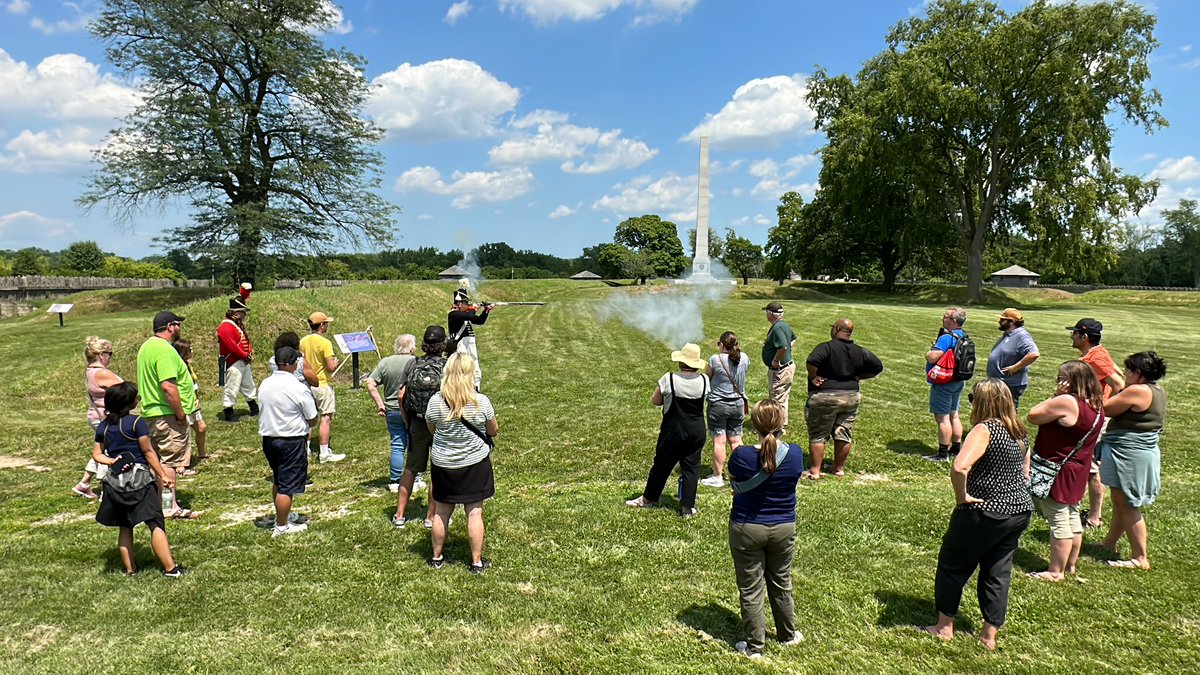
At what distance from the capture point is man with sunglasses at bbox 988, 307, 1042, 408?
25.4ft

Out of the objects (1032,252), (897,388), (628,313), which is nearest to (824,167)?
(1032,252)

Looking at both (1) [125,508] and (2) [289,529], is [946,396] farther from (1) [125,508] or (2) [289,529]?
(1) [125,508]

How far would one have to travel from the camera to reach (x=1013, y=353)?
790 cm

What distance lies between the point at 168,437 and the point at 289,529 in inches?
92.9

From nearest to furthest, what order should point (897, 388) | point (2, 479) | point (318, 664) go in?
1. point (318, 664)
2. point (2, 479)
3. point (897, 388)

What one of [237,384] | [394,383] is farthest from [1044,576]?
[237,384]

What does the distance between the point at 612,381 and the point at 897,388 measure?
645 centimetres

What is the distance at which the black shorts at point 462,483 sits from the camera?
502cm

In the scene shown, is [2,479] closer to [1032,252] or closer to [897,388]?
[897,388]

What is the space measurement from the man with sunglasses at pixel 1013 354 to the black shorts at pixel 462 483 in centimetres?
655

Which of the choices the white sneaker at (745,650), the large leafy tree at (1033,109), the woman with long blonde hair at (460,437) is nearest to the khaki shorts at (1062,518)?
the white sneaker at (745,650)

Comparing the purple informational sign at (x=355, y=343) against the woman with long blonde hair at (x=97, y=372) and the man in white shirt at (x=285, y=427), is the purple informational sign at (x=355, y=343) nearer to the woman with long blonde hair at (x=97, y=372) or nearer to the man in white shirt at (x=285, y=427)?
the woman with long blonde hair at (x=97, y=372)

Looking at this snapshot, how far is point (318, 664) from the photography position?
401 centimetres

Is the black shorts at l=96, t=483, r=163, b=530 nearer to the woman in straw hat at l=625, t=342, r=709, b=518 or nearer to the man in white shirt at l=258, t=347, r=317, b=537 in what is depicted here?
the man in white shirt at l=258, t=347, r=317, b=537
